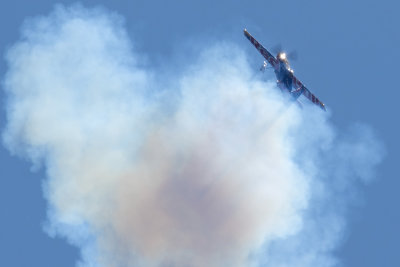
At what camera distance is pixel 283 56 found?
12188cm

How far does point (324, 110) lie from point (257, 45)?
16.2 meters

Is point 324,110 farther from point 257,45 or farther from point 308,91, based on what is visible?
point 257,45

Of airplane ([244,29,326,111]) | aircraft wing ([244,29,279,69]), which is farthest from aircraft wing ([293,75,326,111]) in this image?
aircraft wing ([244,29,279,69])

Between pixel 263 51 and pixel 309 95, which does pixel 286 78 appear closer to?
pixel 309 95

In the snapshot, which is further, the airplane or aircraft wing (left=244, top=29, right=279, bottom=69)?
aircraft wing (left=244, top=29, right=279, bottom=69)

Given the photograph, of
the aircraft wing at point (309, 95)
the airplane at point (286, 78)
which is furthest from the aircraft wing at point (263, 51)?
the aircraft wing at point (309, 95)

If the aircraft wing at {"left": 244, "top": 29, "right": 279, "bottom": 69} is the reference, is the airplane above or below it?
below

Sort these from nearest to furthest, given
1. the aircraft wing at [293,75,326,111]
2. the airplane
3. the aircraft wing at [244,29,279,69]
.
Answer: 1. the airplane
2. the aircraft wing at [293,75,326,111]
3. the aircraft wing at [244,29,279,69]

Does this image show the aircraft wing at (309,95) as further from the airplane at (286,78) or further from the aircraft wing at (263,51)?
the aircraft wing at (263,51)

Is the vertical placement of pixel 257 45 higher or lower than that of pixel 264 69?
higher

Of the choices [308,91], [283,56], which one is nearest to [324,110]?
[308,91]

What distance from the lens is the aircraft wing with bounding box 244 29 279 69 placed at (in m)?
125

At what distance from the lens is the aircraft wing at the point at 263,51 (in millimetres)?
124625

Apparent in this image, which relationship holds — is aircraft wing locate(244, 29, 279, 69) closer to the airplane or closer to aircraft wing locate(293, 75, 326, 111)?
the airplane
